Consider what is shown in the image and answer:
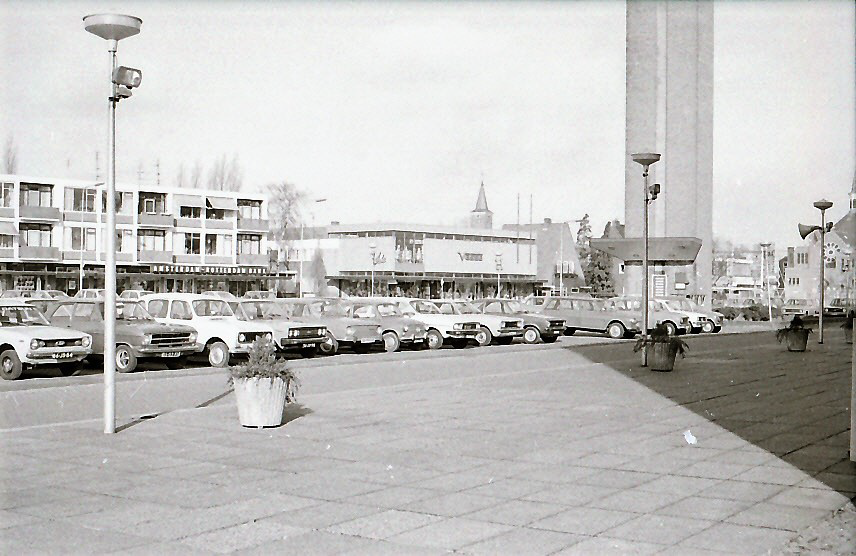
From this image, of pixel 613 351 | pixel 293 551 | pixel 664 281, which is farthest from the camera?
pixel 664 281

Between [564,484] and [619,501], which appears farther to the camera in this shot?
[564,484]

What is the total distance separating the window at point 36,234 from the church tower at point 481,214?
86473mm

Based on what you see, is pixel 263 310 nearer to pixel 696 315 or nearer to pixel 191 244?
pixel 696 315

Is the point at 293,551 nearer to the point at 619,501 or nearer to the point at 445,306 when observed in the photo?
the point at 619,501

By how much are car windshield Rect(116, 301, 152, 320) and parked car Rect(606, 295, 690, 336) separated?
70.2 feet

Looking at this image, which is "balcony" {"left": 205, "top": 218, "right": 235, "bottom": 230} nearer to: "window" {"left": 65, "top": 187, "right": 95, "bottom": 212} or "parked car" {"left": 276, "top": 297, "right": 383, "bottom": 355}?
"window" {"left": 65, "top": 187, "right": 95, "bottom": 212}

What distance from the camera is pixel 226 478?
8586 mm

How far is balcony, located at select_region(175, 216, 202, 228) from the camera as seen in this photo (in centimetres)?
7569

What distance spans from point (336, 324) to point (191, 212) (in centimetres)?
5369

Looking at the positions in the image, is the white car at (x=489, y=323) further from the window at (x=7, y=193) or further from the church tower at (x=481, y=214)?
the church tower at (x=481, y=214)

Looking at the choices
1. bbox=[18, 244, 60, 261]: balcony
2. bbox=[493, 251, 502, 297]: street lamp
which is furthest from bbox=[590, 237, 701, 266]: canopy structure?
bbox=[493, 251, 502, 297]: street lamp

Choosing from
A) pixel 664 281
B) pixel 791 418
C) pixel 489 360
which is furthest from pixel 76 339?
pixel 664 281

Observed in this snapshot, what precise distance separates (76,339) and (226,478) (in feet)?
37.4

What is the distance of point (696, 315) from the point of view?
42.6m
